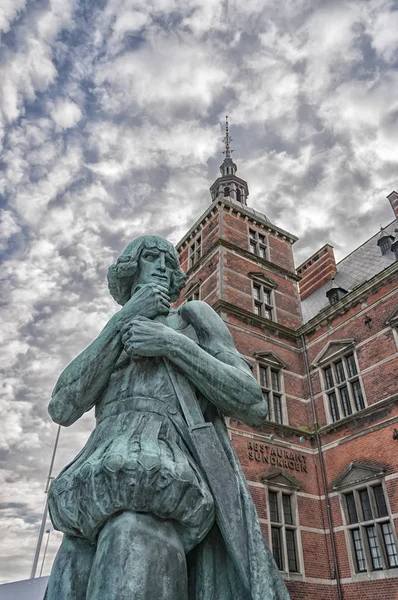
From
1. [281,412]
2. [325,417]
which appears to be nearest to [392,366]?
[325,417]

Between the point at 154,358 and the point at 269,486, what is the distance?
1367cm

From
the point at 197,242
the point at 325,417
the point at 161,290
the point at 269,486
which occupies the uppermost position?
the point at 197,242

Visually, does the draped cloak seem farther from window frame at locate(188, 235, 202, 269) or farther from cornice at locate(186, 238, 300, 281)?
window frame at locate(188, 235, 202, 269)

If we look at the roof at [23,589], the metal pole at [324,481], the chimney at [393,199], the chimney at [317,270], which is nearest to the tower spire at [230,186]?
the chimney at [317,270]

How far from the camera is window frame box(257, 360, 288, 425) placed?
1631cm

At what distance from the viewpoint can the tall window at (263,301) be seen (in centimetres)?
1922

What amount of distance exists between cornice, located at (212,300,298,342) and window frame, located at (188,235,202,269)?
4.76 m

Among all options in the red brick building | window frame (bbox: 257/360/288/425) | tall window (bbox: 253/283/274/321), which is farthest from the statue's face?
tall window (bbox: 253/283/274/321)

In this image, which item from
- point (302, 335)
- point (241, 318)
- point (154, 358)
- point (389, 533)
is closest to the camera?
point (154, 358)

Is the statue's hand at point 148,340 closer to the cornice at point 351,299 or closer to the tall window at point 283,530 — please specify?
the tall window at point 283,530

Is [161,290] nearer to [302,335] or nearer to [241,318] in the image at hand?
[241,318]

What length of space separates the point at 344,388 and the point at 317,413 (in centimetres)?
139

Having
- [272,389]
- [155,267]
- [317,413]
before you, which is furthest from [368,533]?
[155,267]

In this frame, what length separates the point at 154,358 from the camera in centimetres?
206
